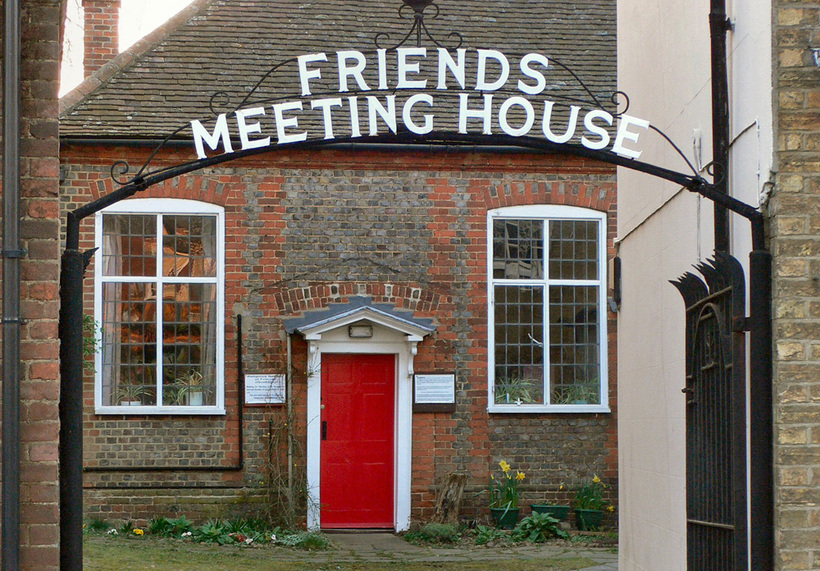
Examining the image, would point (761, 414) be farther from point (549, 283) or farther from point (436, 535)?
point (549, 283)

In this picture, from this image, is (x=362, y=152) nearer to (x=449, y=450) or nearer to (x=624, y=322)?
(x=449, y=450)

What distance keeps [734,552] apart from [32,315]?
322cm

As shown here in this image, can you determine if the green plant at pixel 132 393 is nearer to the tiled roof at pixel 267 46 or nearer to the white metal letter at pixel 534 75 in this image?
the tiled roof at pixel 267 46

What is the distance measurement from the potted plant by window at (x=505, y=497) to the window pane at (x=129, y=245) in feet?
16.9

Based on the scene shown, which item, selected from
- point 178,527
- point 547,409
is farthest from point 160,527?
point 547,409

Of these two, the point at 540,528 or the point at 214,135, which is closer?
the point at 214,135

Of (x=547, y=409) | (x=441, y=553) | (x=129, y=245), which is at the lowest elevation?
(x=441, y=553)

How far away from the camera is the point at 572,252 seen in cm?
1480

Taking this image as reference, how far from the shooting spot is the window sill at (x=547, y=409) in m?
14.4

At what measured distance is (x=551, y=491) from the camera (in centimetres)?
1443

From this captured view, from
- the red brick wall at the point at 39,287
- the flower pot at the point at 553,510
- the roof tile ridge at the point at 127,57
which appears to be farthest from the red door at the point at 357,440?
the red brick wall at the point at 39,287

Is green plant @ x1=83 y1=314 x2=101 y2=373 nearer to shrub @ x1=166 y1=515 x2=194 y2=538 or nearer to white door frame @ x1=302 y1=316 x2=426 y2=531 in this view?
shrub @ x1=166 y1=515 x2=194 y2=538

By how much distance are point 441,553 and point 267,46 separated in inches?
292

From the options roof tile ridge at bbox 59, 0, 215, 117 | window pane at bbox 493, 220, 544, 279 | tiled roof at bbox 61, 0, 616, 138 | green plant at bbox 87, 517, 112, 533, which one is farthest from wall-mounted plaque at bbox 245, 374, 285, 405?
roof tile ridge at bbox 59, 0, 215, 117
